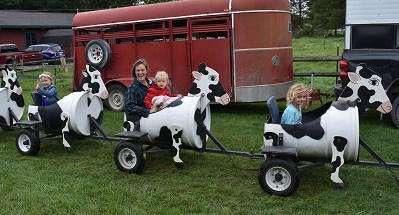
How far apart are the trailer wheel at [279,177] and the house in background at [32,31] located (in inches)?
1246

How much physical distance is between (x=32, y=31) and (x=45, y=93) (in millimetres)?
32004

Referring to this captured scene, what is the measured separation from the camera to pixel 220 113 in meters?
9.48

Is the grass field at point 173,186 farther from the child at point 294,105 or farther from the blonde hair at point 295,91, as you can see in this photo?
the blonde hair at point 295,91

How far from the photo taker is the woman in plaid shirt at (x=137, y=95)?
5307 millimetres

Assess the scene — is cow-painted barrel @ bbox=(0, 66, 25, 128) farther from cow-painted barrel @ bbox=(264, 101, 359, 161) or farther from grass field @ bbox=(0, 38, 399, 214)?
cow-painted barrel @ bbox=(264, 101, 359, 161)

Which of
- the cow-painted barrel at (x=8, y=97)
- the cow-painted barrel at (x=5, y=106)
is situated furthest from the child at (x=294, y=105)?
the cow-painted barrel at (x=5, y=106)

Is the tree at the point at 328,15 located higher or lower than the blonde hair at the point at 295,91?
higher

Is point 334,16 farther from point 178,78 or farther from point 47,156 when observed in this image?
point 47,156

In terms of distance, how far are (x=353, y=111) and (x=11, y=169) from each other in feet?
14.7

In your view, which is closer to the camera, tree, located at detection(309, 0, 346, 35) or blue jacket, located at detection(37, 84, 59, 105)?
blue jacket, located at detection(37, 84, 59, 105)

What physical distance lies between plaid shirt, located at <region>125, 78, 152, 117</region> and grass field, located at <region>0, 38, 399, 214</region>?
0.81 meters

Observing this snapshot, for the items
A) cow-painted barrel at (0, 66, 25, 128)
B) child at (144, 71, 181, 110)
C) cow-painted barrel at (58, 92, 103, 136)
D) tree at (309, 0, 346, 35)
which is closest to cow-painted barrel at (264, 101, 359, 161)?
child at (144, 71, 181, 110)

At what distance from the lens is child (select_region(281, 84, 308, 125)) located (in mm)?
4656

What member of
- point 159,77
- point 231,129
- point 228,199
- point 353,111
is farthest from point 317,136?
point 231,129
